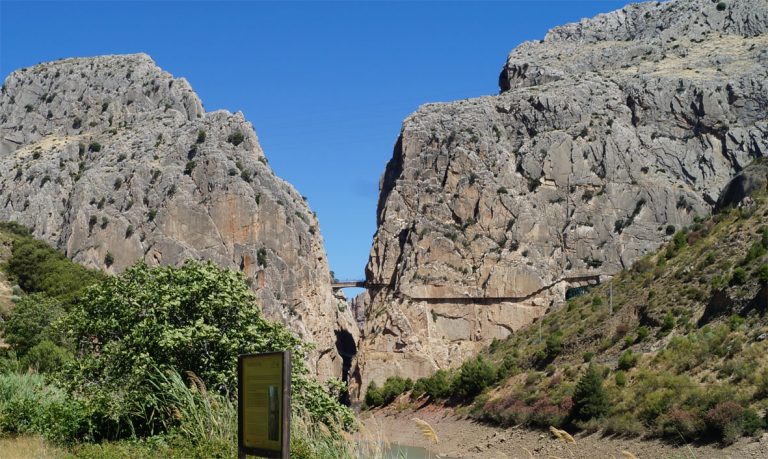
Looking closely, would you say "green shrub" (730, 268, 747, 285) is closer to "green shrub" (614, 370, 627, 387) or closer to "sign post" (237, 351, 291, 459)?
"green shrub" (614, 370, 627, 387)

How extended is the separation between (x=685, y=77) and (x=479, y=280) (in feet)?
144

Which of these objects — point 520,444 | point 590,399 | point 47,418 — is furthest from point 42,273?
point 47,418

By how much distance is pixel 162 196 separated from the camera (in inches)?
4390

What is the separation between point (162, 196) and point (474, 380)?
169ft

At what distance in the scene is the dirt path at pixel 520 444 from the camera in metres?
39.8

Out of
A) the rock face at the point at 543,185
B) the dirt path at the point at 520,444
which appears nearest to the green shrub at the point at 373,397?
the rock face at the point at 543,185

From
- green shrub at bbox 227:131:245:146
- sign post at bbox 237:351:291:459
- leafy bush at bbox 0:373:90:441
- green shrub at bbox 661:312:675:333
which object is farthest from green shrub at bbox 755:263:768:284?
green shrub at bbox 227:131:245:146

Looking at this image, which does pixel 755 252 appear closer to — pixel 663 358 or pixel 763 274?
pixel 763 274

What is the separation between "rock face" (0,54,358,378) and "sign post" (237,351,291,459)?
93029 mm

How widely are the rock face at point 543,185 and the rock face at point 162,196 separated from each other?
1099 centimetres

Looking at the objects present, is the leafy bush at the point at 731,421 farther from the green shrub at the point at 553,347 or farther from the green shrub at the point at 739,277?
the green shrub at the point at 553,347

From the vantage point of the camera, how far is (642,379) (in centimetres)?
5434

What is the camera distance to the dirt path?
1567 inches

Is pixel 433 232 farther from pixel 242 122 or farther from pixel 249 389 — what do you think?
pixel 249 389
